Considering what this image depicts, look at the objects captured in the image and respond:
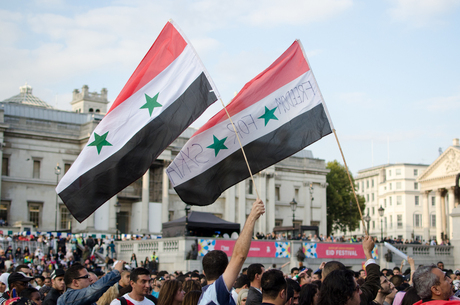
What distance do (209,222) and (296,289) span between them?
2483 cm

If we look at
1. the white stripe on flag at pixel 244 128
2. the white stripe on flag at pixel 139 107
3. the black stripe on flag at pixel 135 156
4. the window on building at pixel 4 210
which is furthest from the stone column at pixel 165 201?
the black stripe on flag at pixel 135 156

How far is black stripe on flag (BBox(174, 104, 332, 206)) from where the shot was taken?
9.59 m

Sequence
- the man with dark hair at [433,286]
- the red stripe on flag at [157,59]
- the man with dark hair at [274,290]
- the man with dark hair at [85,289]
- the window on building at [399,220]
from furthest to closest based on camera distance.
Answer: the window on building at [399,220] < the red stripe on flag at [157,59] < the man with dark hair at [85,289] < the man with dark hair at [433,286] < the man with dark hair at [274,290]

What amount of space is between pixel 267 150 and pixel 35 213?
5009 cm

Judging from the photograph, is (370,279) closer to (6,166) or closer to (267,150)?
(267,150)

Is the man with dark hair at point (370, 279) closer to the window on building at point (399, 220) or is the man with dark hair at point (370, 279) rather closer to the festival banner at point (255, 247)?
the festival banner at point (255, 247)

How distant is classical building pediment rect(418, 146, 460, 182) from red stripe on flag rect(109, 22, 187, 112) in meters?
70.4

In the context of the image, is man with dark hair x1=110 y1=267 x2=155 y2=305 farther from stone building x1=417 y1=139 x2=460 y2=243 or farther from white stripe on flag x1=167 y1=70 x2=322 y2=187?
stone building x1=417 y1=139 x2=460 y2=243

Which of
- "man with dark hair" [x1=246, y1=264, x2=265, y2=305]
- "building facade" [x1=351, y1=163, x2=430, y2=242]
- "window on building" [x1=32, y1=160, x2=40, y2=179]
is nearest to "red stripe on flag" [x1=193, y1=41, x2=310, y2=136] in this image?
"man with dark hair" [x1=246, y1=264, x2=265, y2=305]

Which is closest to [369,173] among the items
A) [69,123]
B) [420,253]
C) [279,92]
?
[69,123]

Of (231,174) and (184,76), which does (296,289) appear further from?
(184,76)

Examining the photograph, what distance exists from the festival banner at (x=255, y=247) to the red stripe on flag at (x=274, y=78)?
2012cm

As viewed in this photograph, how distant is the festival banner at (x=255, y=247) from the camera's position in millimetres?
29766

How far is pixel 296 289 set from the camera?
7.89 metres
